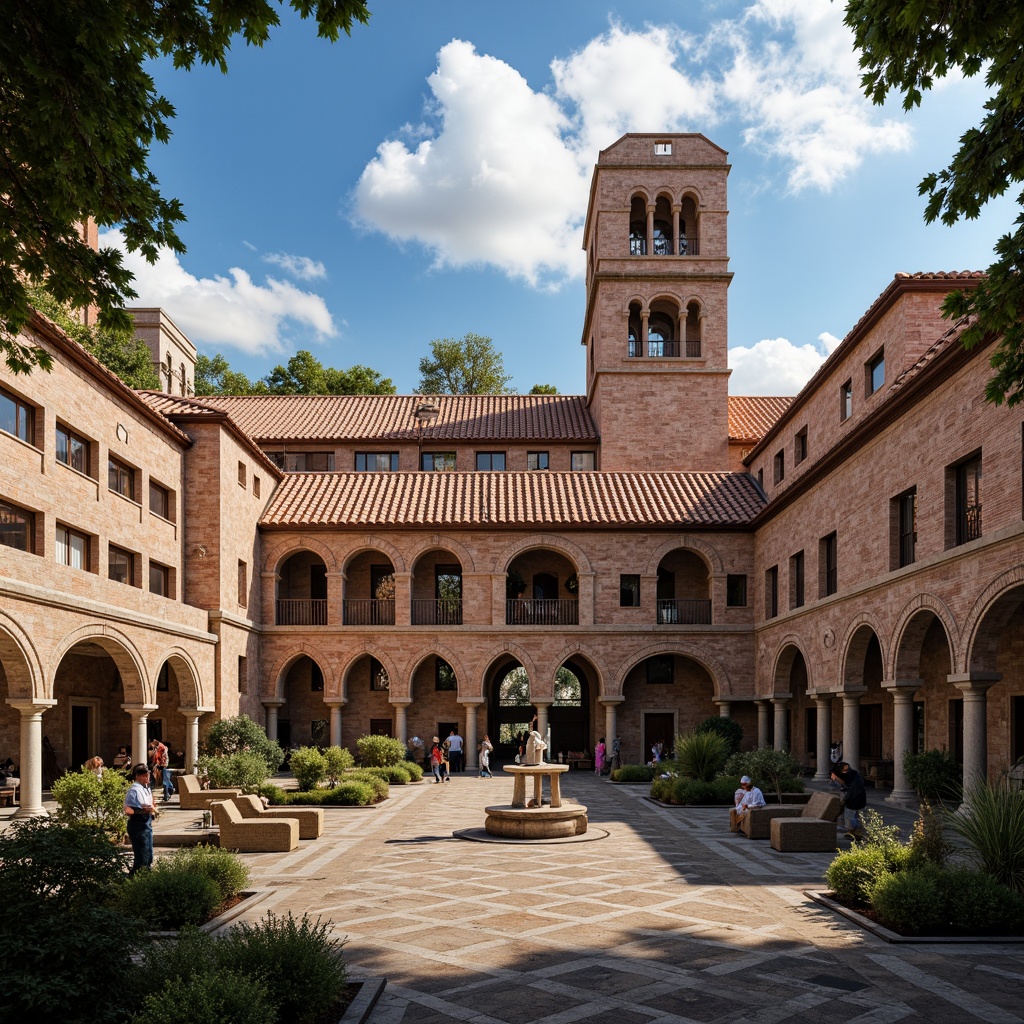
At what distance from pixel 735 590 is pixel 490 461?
12.9 m

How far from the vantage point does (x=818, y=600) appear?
1062 inches

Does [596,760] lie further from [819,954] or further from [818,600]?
[819,954]

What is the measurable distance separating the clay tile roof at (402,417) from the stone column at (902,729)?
910 inches

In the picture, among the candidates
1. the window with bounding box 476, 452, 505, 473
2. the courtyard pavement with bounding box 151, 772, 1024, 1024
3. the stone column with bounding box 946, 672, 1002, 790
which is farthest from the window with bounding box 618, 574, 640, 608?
the courtyard pavement with bounding box 151, 772, 1024, 1024

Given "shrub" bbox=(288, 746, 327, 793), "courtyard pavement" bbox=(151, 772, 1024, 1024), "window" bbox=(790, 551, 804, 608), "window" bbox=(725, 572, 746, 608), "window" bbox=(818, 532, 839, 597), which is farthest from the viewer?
"window" bbox=(725, 572, 746, 608)

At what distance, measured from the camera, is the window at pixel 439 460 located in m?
43.1

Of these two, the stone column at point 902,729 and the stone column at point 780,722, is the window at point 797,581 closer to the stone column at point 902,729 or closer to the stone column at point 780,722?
the stone column at point 780,722

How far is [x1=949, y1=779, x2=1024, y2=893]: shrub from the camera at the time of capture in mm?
10906

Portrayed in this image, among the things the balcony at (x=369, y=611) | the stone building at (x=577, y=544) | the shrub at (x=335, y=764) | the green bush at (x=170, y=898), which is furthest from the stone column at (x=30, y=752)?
the balcony at (x=369, y=611)

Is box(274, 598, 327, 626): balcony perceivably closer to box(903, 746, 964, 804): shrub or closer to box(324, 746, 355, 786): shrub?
box(324, 746, 355, 786): shrub

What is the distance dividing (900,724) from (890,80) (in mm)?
15992

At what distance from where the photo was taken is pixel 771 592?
3319 cm

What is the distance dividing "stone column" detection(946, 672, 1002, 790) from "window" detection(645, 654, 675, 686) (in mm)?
18530

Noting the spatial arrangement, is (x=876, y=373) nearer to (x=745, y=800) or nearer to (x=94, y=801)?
(x=745, y=800)
